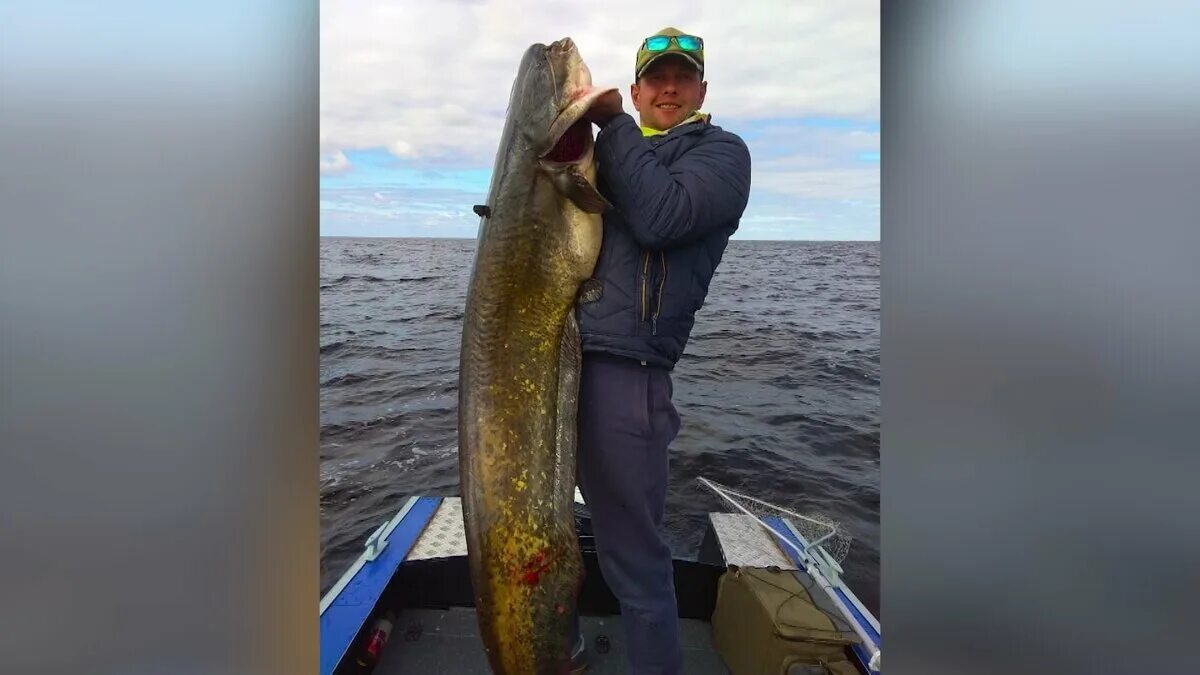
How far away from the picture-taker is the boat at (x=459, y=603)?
3828mm

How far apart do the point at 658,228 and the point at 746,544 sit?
3.33 m

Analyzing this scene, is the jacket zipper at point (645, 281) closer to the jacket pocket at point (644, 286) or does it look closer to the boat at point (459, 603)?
the jacket pocket at point (644, 286)

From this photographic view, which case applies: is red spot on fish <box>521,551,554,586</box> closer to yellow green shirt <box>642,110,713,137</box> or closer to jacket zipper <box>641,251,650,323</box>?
jacket zipper <box>641,251,650,323</box>

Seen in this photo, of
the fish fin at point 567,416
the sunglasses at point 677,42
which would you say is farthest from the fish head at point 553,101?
the fish fin at point 567,416

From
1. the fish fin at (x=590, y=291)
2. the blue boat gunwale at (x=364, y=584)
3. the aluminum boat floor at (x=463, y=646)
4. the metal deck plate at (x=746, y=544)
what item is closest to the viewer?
the fish fin at (x=590, y=291)

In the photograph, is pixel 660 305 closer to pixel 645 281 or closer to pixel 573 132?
pixel 645 281

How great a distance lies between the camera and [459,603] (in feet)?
14.8

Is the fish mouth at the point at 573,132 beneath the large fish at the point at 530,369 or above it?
above

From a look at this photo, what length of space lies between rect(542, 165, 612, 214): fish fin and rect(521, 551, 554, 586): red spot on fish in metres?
1.38

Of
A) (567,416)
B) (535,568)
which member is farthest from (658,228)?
(535,568)
